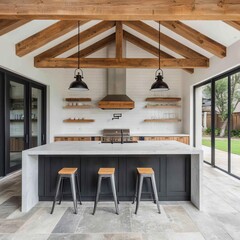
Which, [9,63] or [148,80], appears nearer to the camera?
[9,63]

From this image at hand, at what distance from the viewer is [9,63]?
15.0 feet

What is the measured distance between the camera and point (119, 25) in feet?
18.4

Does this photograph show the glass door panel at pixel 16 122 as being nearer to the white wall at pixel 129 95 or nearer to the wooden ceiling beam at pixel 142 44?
the white wall at pixel 129 95

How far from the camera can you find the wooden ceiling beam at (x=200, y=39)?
4.63m

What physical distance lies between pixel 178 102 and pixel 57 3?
18.5 ft

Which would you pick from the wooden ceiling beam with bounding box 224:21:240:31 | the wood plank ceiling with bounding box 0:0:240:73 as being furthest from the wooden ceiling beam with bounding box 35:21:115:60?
the wooden ceiling beam with bounding box 224:21:240:31

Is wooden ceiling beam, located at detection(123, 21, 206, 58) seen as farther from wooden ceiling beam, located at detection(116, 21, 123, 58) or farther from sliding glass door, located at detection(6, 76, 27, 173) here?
sliding glass door, located at detection(6, 76, 27, 173)

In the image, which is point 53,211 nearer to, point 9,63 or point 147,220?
point 147,220

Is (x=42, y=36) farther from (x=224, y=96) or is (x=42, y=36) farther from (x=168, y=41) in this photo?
(x=224, y=96)

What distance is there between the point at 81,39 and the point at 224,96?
169 inches

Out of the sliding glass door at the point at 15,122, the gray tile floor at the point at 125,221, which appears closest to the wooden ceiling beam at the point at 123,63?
the sliding glass door at the point at 15,122

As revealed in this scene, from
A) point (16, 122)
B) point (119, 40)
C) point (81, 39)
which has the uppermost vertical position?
point (81, 39)

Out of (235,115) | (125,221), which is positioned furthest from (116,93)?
(125,221)

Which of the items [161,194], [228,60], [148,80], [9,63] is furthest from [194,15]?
[148,80]
